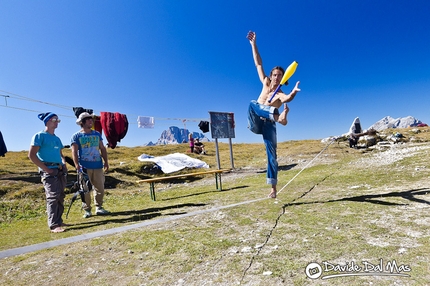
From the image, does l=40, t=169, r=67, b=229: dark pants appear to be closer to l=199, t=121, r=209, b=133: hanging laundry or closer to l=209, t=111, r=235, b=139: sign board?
l=209, t=111, r=235, b=139: sign board

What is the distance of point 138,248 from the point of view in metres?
3.00

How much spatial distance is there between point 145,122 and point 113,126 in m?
3.23

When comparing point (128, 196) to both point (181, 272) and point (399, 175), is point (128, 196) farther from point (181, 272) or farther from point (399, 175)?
point (399, 175)

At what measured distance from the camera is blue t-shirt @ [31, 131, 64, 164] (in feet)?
15.1

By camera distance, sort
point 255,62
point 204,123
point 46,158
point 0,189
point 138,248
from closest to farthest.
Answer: point 138,248 → point 46,158 → point 255,62 → point 0,189 → point 204,123

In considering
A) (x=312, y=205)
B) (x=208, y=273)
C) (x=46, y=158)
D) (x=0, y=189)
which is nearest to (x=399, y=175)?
(x=312, y=205)

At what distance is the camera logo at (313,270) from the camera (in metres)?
1.99

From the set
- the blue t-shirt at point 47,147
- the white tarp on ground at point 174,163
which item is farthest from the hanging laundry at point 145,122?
the blue t-shirt at point 47,147

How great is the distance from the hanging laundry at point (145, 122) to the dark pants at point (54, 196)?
449 inches

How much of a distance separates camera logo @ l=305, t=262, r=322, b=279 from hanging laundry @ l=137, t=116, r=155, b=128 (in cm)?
1505

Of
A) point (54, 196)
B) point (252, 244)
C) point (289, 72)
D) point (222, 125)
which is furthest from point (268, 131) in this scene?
point (222, 125)

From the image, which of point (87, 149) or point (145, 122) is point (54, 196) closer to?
point (87, 149)

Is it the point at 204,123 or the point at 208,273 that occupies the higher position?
the point at 204,123

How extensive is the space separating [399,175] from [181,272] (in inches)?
247
